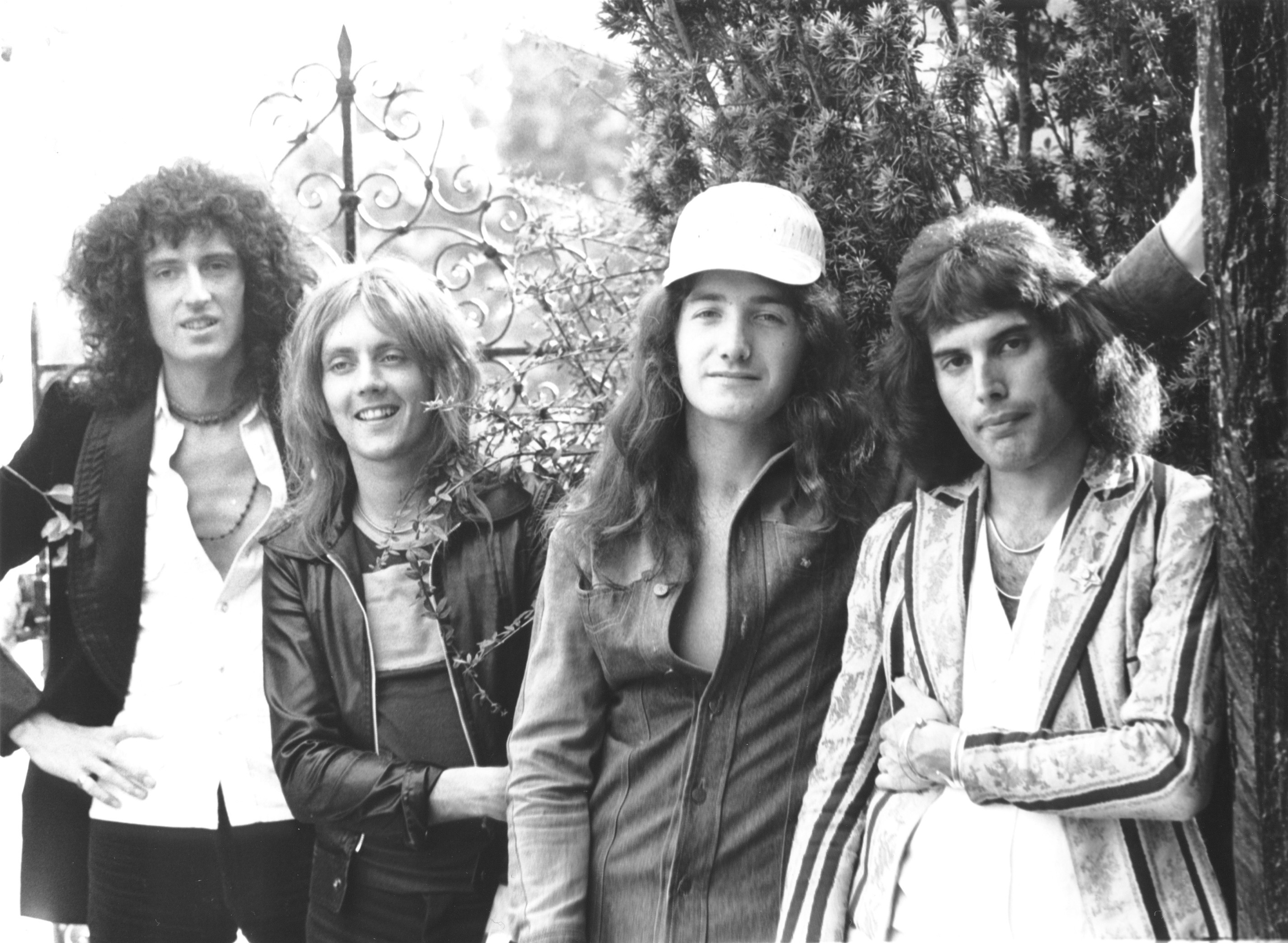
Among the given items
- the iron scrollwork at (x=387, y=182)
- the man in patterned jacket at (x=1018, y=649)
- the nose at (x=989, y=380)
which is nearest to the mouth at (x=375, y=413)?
the iron scrollwork at (x=387, y=182)

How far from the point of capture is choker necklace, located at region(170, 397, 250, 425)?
349cm

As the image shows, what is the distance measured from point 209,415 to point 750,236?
65.5 inches

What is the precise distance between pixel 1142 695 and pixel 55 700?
9.00 feet

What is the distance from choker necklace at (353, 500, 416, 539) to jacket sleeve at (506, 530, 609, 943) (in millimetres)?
521

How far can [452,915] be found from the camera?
9.57ft

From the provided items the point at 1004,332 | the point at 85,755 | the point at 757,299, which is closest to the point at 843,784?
the point at 1004,332

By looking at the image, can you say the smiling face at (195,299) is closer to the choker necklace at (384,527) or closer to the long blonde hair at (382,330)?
the long blonde hair at (382,330)

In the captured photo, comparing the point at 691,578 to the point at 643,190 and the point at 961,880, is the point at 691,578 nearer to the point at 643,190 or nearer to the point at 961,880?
the point at 961,880

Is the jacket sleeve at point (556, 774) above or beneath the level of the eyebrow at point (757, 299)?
beneath

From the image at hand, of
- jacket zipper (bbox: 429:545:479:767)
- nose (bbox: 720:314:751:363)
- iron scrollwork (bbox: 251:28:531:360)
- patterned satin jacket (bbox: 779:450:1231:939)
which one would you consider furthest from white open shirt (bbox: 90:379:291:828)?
patterned satin jacket (bbox: 779:450:1231:939)

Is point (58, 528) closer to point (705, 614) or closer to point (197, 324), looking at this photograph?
point (197, 324)

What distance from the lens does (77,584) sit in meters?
3.43

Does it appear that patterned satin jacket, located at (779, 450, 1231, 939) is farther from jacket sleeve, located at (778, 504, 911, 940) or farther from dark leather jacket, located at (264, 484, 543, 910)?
dark leather jacket, located at (264, 484, 543, 910)

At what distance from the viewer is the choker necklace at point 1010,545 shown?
224 cm
